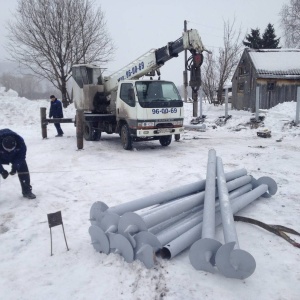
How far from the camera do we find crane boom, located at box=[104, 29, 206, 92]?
958cm

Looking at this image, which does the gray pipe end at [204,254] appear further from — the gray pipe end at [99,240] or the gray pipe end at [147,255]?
the gray pipe end at [99,240]

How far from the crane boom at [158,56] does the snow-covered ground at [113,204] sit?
2690mm

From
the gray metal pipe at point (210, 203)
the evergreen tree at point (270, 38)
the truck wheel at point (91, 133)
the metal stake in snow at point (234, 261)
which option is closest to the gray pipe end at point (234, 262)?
the metal stake in snow at point (234, 261)

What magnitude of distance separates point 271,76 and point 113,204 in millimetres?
20371

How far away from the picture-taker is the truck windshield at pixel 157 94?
9453mm

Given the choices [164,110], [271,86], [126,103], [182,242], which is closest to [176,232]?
[182,242]

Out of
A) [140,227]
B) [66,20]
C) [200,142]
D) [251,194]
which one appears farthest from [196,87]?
[66,20]

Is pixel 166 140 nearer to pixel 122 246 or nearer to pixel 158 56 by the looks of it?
pixel 158 56

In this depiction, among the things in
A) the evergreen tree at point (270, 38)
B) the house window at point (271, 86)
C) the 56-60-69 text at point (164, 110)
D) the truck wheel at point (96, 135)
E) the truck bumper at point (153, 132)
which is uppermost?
the evergreen tree at point (270, 38)

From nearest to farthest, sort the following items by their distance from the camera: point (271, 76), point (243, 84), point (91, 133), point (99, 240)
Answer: point (99, 240) → point (91, 133) → point (271, 76) → point (243, 84)

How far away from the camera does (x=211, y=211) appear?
392 centimetres

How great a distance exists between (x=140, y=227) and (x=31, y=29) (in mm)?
23688

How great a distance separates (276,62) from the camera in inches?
912

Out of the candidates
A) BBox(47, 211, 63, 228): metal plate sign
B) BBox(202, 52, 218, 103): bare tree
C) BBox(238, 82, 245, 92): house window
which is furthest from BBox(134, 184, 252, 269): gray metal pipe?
BBox(202, 52, 218, 103): bare tree
